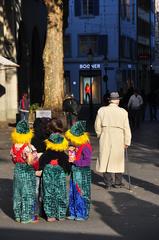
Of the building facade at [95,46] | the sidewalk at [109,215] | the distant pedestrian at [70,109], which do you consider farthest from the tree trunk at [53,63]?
the building facade at [95,46]

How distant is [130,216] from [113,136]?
2.37 m

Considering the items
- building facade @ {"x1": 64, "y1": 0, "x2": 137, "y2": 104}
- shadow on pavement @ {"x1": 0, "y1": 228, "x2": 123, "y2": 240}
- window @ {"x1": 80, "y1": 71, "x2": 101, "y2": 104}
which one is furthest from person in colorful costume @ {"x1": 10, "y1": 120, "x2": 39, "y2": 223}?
window @ {"x1": 80, "y1": 71, "x2": 101, "y2": 104}

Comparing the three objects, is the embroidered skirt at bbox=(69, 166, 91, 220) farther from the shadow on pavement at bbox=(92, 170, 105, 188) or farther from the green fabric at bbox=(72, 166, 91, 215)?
the shadow on pavement at bbox=(92, 170, 105, 188)

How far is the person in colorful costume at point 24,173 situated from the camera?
8953mm

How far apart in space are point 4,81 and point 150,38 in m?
61.1

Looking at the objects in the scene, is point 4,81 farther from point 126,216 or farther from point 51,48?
point 126,216

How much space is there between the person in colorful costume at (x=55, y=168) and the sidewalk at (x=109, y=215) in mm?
375

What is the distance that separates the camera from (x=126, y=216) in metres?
9.69

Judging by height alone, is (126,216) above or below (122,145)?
below

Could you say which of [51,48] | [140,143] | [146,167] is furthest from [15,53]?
[146,167]

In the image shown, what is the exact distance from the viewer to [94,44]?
63344mm

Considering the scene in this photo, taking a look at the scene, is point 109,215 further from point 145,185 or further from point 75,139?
point 145,185

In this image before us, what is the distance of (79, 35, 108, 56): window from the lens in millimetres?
62625

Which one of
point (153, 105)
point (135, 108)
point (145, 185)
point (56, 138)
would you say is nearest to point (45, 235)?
point (56, 138)
